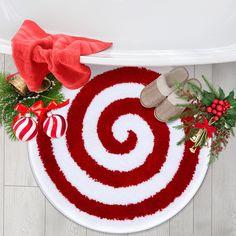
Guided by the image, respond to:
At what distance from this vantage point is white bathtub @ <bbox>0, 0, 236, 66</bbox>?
53.5 inches

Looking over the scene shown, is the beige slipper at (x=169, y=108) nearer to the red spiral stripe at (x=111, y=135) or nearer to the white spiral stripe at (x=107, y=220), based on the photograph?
the red spiral stripe at (x=111, y=135)

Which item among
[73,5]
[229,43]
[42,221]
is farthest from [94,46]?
[42,221]

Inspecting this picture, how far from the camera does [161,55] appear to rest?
1287 mm

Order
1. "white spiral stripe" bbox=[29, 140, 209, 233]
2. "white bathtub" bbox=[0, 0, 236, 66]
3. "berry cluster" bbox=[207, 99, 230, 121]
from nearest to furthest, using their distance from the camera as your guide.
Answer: "berry cluster" bbox=[207, 99, 230, 121], "white bathtub" bbox=[0, 0, 236, 66], "white spiral stripe" bbox=[29, 140, 209, 233]

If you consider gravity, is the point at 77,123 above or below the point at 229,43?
below

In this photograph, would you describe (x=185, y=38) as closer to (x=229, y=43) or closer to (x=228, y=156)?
(x=229, y=43)

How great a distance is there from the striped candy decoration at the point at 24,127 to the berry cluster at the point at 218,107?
606 millimetres

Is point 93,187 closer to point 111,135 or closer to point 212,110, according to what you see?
point 111,135

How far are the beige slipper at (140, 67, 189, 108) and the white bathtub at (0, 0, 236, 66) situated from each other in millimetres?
108

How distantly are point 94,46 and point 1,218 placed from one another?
793 mm

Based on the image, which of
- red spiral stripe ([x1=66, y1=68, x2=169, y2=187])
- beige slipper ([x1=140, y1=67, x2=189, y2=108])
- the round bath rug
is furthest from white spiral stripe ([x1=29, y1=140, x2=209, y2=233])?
beige slipper ([x1=140, y1=67, x2=189, y2=108])

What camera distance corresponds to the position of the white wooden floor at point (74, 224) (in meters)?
1.58

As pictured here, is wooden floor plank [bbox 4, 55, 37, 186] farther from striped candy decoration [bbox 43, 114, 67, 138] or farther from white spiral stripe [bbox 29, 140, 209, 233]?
striped candy decoration [bbox 43, 114, 67, 138]

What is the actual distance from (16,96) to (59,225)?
21.3 inches
